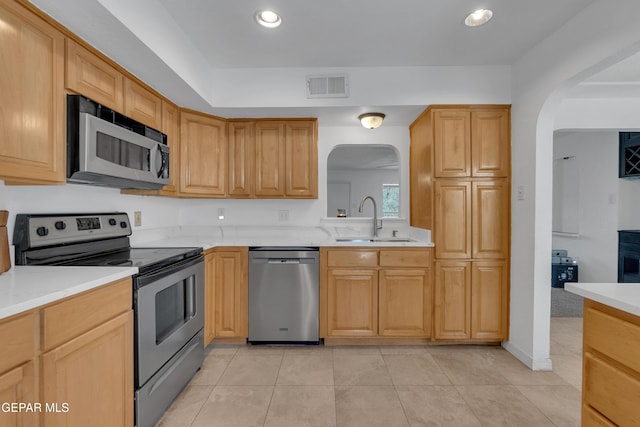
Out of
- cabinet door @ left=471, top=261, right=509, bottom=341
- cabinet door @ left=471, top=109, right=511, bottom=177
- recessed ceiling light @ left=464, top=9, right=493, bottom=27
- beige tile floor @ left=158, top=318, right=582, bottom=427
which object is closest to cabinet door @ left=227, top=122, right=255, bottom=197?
beige tile floor @ left=158, top=318, right=582, bottom=427

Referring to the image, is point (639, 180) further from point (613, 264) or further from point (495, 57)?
point (495, 57)

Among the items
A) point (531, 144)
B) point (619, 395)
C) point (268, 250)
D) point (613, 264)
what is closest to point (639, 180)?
point (613, 264)

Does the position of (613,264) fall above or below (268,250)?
A: below

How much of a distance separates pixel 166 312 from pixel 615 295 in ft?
7.28

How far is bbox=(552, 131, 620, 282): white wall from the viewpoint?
A: 4137 mm

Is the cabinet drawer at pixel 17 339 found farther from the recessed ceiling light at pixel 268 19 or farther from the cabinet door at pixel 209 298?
the recessed ceiling light at pixel 268 19

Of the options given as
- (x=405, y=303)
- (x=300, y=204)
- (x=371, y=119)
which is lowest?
(x=405, y=303)

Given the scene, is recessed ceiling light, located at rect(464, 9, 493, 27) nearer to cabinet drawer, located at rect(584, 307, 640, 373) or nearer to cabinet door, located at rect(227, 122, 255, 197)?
cabinet drawer, located at rect(584, 307, 640, 373)

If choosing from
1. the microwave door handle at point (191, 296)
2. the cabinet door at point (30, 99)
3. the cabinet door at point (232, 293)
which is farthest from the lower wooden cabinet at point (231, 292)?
the cabinet door at point (30, 99)

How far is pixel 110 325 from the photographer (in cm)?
130

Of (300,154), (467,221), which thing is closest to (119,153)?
(300,154)

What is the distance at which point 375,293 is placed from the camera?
8.63 ft

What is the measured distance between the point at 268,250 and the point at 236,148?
1.13 metres

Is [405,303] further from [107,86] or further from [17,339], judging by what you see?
[107,86]
